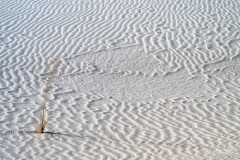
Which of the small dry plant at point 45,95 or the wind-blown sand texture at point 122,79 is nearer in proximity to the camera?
the wind-blown sand texture at point 122,79

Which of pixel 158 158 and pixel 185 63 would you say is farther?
pixel 185 63

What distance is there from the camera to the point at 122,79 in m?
9.74

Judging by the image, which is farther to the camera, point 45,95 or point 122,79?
point 122,79

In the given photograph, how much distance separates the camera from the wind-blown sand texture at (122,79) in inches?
271

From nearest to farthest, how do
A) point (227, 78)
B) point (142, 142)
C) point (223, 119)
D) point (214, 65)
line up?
1. point (142, 142)
2. point (223, 119)
3. point (227, 78)
4. point (214, 65)

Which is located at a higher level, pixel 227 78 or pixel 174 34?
pixel 174 34

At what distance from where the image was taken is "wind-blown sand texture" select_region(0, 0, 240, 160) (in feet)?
22.6

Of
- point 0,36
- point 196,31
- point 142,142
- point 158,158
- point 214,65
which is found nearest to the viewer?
point 158,158

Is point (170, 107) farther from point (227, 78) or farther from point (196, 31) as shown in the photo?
point (196, 31)

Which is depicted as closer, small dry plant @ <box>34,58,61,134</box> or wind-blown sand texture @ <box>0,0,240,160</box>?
wind-blown sand texture @ <box>0,0,240,160</box>

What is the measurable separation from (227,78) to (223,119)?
7.04 feet

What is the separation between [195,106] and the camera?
8.48m

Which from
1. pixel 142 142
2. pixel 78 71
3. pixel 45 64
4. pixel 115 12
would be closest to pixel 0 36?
pixel 45 64

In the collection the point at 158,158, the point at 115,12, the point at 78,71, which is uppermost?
the point at 115,12
